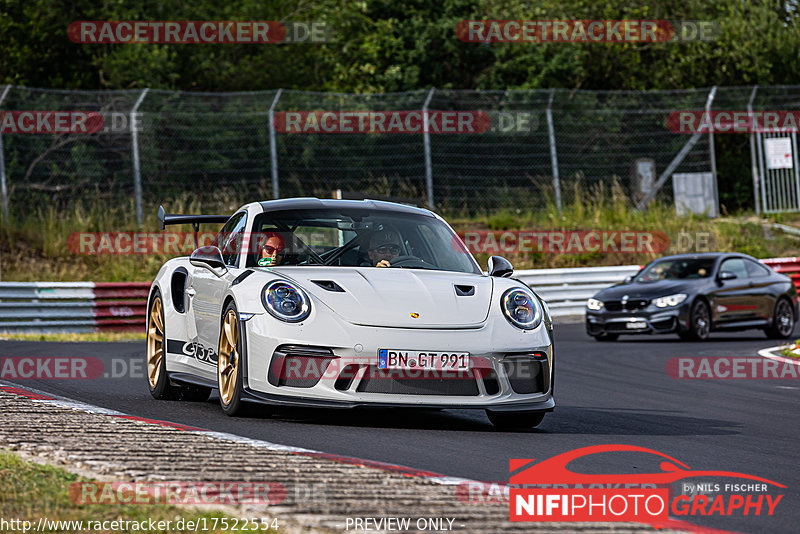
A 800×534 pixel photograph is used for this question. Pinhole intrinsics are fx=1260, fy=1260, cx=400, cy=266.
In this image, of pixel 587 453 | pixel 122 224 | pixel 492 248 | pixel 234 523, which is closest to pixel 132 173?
pixel 122 224

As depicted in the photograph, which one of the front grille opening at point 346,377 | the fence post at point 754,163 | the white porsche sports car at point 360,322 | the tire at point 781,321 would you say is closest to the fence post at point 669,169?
the fence post at point 754,163

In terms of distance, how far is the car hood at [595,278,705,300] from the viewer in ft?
59.7

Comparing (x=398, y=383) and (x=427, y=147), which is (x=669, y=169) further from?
(x=398, y=383)

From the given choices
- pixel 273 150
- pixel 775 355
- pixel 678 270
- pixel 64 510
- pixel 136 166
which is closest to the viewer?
pixel 64 510

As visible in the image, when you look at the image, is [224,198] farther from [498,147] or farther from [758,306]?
[758,306]

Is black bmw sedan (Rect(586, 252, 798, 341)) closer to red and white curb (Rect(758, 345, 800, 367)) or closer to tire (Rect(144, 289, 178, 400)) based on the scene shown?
red and white curb (Rect(758, 345, 800, 367))

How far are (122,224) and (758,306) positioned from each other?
38.8 ft

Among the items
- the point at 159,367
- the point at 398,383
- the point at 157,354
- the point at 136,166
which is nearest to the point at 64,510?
the point at 398,383

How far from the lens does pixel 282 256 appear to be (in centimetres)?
830

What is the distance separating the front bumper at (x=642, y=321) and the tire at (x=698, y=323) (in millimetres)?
122

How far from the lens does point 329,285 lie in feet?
24.9

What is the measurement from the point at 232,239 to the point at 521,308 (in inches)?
94.0

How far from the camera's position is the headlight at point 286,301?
7.33 m

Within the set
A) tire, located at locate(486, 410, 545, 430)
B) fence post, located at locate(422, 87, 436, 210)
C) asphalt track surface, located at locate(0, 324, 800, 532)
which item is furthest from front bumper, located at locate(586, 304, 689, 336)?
tire, located at locate(486, 410, 545, 430)
